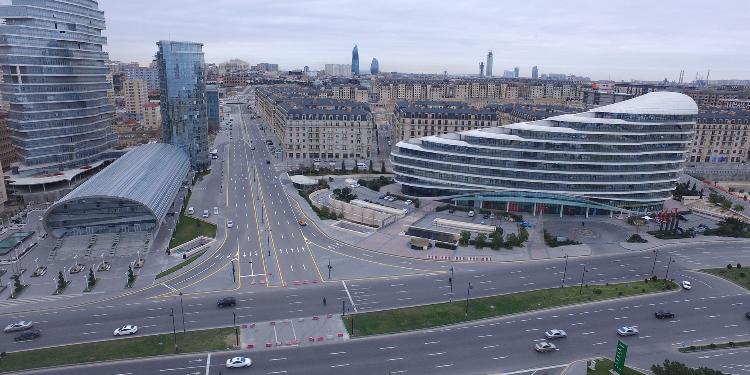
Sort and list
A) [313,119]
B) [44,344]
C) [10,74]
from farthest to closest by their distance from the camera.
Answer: [313,119] → [10,74] → [44,344]

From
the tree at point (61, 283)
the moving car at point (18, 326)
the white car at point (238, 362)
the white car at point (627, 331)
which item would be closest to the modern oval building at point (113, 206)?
the tree at point (61, 283)

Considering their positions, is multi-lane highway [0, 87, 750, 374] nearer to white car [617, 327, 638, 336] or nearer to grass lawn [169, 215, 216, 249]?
white car [617, 327, 638, 336]

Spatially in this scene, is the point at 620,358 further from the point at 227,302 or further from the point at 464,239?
the point at 227,302

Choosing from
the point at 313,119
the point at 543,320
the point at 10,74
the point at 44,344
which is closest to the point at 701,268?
the point at 543,320

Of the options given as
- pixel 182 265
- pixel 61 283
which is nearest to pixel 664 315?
pixel 182 265

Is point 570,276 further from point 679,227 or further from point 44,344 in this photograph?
point 44,344

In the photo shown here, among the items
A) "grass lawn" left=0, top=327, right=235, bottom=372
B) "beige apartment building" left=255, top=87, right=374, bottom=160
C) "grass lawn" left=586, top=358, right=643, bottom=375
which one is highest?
"beige apartment building" left=255, top=87, right=374, bottom=160

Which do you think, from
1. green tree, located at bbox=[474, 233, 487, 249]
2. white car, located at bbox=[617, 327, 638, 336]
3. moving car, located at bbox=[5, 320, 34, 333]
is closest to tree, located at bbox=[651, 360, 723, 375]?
white car, located at bbox=[617, 327, 638, 336]
